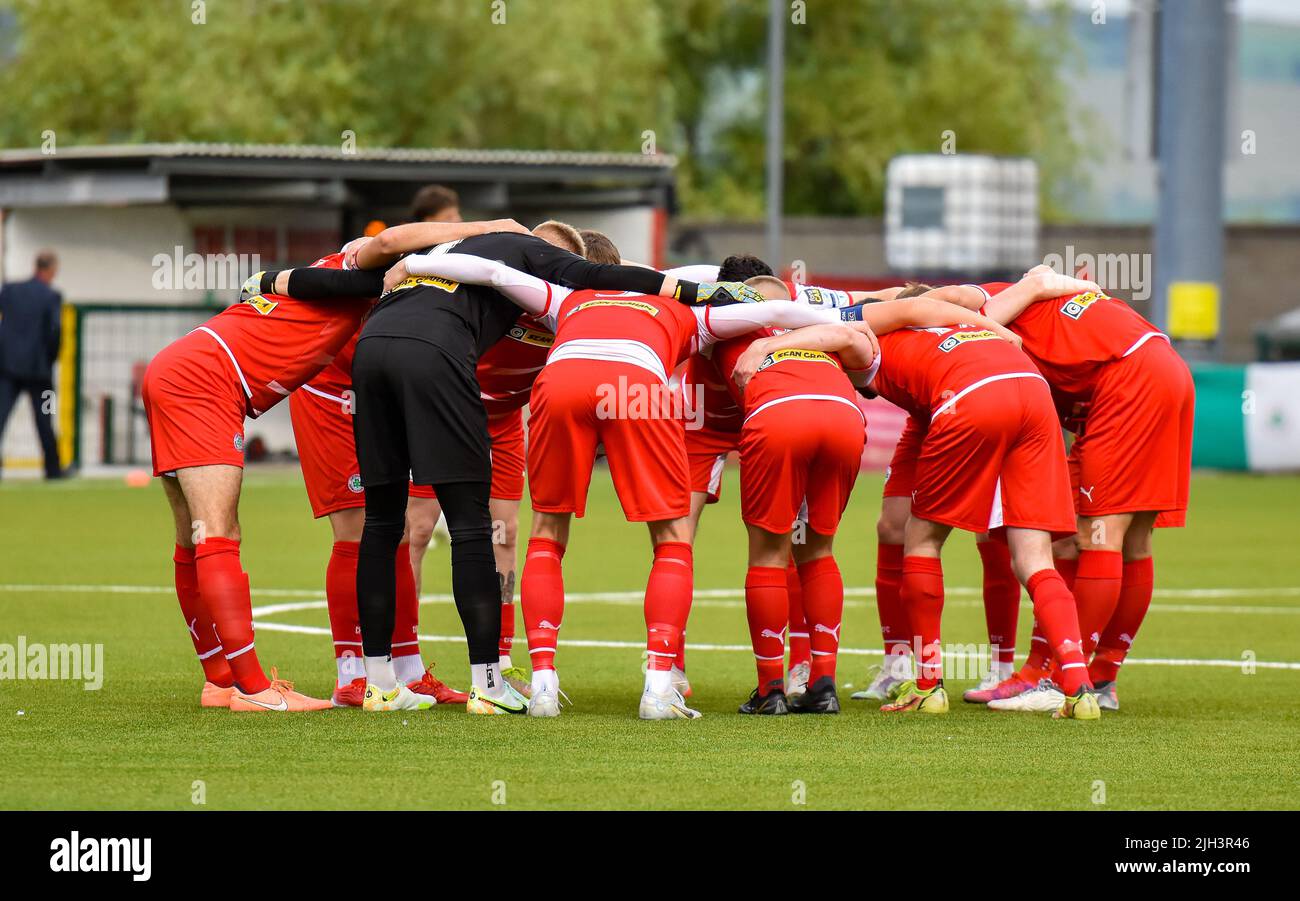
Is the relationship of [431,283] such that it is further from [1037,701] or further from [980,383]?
[1037,701]

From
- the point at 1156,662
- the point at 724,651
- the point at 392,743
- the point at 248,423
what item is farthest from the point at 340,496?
the point at 248,423

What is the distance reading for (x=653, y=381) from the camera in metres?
8.06

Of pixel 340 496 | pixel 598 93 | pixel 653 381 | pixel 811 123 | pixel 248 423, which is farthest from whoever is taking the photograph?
pixel 811 123

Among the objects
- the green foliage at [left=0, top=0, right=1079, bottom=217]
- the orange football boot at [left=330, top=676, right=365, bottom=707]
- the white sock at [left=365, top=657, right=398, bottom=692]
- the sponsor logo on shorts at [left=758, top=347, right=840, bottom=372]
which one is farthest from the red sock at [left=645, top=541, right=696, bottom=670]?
the green foliage at [left=0, top=0, right=1079, bottom=217]

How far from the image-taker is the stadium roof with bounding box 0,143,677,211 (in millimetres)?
26484

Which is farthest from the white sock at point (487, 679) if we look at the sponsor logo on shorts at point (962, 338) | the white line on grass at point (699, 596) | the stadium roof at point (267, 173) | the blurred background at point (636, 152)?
the stadium roof at point (267, 173)

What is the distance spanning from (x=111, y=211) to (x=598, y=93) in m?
18.0

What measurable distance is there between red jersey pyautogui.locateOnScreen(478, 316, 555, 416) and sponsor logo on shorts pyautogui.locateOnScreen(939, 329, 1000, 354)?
5.57 ft

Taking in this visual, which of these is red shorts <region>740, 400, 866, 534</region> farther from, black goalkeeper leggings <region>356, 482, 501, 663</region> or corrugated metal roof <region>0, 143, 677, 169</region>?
corrugated metal roof <region>0, 143, 677, 169</region>

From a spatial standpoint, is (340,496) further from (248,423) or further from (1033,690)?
(248,423)

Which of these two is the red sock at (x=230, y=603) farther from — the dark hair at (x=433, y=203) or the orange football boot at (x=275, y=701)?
the dark hair at (x=433, y=203)

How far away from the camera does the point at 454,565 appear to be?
816 cm

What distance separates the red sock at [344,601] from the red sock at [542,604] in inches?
38.0

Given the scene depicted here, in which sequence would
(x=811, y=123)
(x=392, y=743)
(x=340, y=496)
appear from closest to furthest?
(x=392, y=743)
(x=340, y=496)
(x=811, y=123)
